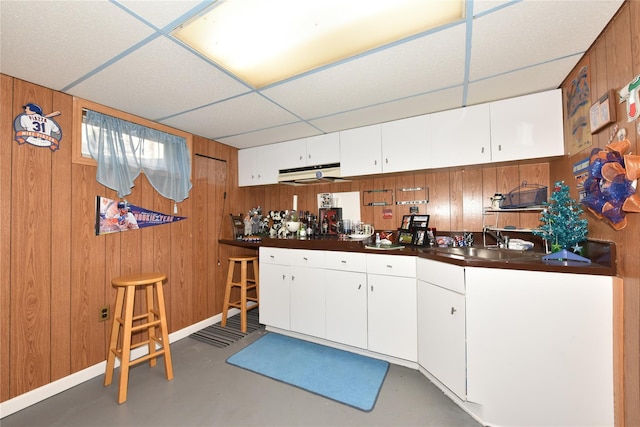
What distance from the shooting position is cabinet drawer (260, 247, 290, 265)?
2.81 metres

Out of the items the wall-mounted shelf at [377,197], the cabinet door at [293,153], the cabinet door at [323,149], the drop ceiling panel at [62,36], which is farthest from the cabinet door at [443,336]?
the drop ceiling panel at [62,36]

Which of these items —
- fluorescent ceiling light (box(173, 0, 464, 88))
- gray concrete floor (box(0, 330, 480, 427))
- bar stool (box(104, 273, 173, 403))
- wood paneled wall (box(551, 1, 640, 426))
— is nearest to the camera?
wood paneled wall (box(551, 1, 640, 426))

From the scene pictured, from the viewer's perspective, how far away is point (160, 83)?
74.5 inches

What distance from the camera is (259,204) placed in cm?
390

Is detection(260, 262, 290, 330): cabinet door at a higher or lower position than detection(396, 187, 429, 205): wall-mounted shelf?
lower

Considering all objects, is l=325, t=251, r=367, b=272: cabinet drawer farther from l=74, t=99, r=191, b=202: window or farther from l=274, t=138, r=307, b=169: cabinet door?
l=74, t=99, r=191, b=202: window

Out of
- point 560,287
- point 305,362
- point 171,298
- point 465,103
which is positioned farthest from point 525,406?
point 171,298

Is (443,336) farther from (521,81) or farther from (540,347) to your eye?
(521,81)

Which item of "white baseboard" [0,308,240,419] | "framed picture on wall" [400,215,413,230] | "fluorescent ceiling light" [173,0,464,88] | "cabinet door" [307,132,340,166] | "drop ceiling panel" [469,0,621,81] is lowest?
"white baseboard" [0,308,240,419]

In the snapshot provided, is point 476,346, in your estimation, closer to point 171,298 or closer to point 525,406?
point 525,406

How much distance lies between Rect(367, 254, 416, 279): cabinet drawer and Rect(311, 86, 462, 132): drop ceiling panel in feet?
4.32

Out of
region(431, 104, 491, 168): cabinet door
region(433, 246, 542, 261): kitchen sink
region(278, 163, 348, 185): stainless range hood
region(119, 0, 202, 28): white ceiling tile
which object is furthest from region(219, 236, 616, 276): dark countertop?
region(119, 0, 202, 28): white ceiling tile

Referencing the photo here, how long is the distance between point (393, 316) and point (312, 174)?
1733 millimetres

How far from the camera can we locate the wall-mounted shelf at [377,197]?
2996 millimetres
